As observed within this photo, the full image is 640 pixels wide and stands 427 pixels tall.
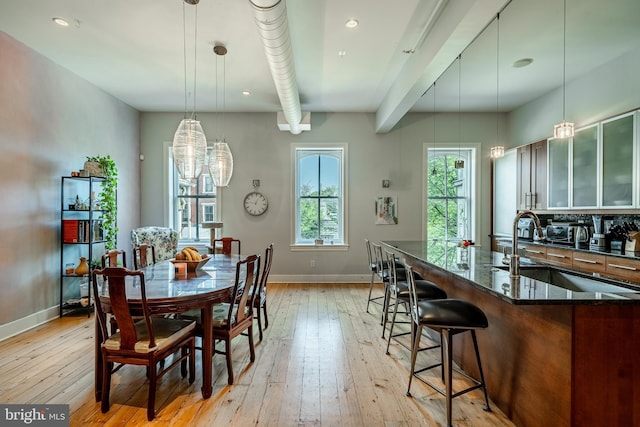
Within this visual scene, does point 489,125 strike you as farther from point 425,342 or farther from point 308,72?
point 425,342

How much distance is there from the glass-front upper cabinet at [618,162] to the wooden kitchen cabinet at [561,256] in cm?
67

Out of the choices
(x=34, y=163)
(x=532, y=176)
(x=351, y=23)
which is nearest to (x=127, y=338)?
(x=34, y=163)

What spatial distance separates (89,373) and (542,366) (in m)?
3.26

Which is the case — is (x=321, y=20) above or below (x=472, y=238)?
above

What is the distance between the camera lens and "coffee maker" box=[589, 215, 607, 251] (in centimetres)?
375

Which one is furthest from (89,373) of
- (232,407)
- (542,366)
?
(542,366)

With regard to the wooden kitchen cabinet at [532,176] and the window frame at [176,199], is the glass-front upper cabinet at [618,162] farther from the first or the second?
the window frame at [176,199]

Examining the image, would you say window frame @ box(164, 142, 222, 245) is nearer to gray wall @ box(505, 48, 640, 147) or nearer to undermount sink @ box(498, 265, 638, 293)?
undermount sink @ box(498, 265, 638, 293)

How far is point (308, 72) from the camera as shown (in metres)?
4.18

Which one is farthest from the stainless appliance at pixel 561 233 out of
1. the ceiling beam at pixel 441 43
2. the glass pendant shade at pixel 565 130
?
the ceiling beam at pixel 441 43

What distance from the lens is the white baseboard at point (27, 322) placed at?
3.35 metres

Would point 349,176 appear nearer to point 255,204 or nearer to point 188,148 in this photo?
point 255,204

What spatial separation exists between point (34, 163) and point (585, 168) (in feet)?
21.5

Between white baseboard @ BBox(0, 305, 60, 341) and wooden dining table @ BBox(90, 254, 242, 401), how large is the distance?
196 centimetres
